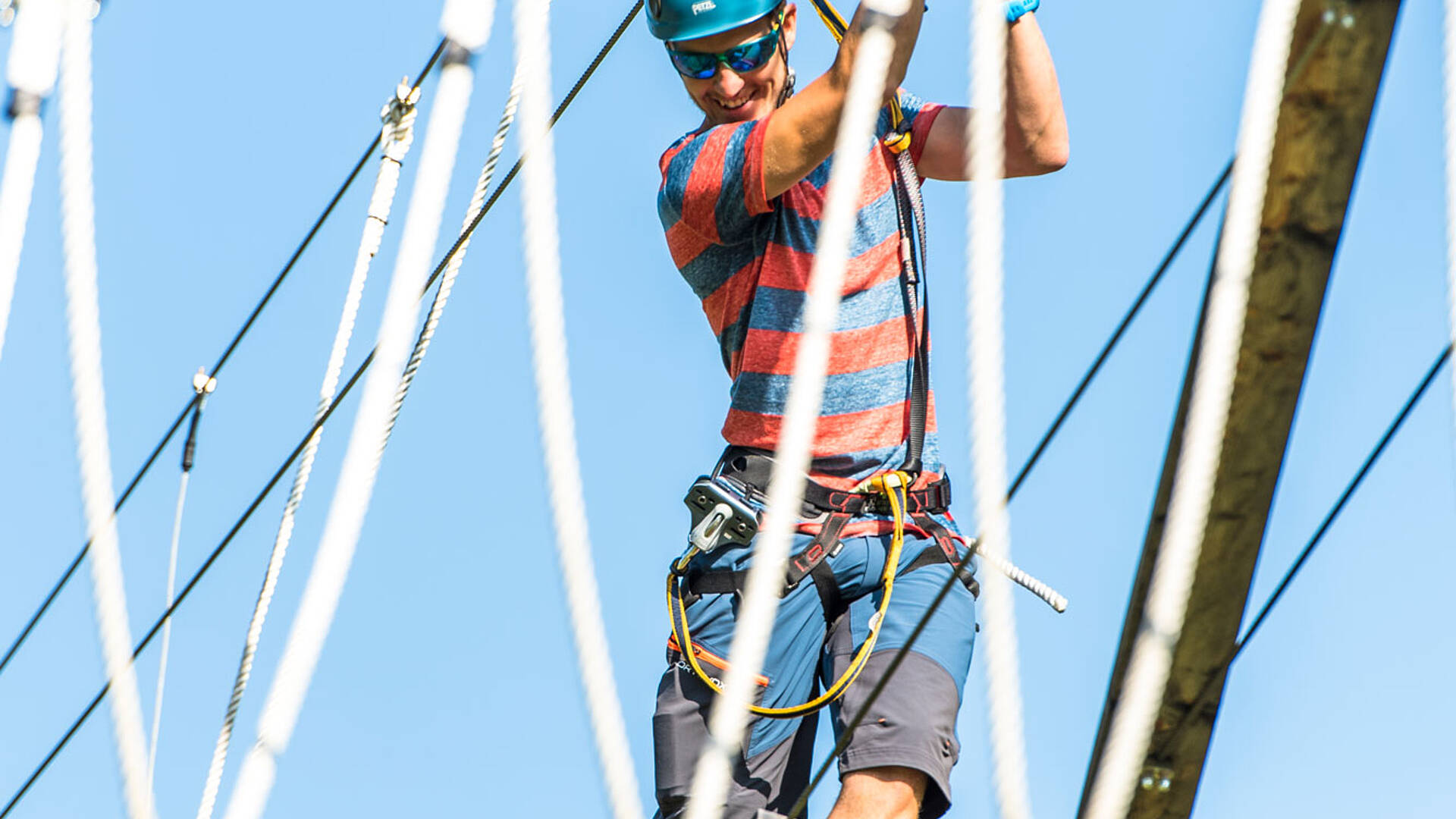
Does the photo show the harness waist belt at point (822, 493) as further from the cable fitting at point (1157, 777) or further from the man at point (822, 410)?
the cable fitting at point (1157, 777)

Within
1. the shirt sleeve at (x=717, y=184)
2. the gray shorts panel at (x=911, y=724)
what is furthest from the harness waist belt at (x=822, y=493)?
the shirt sleeve at (x=717, y=184)

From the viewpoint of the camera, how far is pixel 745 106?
13.0 ft

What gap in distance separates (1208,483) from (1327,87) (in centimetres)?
62

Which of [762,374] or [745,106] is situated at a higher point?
[745,106]

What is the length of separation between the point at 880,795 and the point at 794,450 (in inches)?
45.9

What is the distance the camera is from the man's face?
12.7ft

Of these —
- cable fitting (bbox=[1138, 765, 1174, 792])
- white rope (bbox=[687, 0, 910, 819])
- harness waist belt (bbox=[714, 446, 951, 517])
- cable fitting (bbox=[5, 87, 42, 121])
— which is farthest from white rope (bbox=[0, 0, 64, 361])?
cable fitting (bbox=[1138, 765, 1174, 792])

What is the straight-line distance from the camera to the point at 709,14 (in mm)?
3832

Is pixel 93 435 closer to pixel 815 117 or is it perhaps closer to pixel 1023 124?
pixel 815 117

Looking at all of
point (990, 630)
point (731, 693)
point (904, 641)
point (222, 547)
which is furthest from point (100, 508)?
point (222, 547)

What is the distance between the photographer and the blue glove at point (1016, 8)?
A: 3.46 metres

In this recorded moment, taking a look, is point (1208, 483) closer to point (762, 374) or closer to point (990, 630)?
point (990, 630)

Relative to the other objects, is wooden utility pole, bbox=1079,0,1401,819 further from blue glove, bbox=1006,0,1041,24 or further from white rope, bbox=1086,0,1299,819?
blue glove, bbox=1006,0,1041,24

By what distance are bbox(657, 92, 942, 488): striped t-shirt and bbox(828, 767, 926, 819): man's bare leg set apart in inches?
24.1
